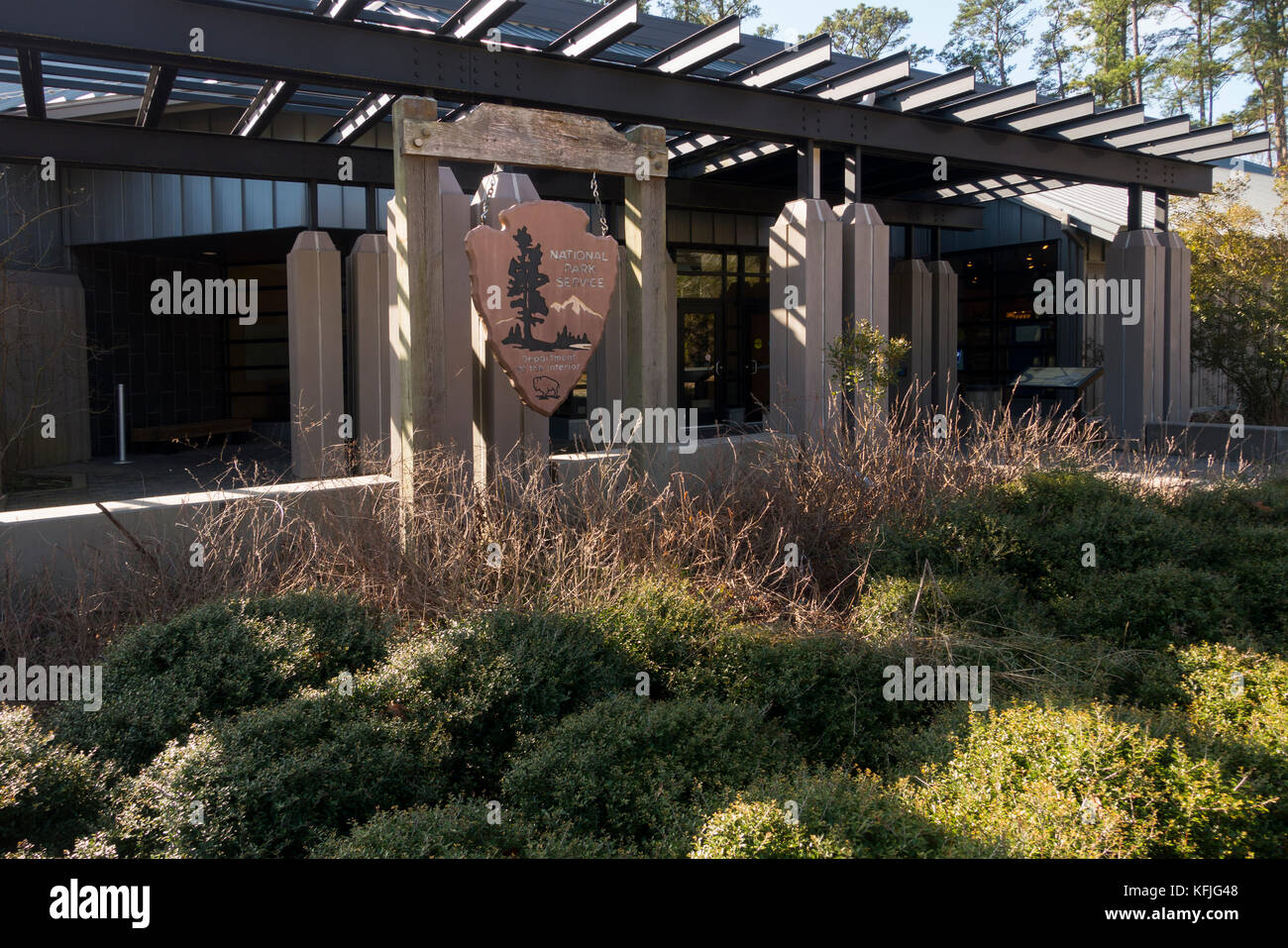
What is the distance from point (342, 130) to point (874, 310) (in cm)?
581

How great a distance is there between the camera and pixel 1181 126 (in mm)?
12445

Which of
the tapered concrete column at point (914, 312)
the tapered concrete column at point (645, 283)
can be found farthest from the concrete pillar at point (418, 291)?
the tapered concrete column at point (914, 312)

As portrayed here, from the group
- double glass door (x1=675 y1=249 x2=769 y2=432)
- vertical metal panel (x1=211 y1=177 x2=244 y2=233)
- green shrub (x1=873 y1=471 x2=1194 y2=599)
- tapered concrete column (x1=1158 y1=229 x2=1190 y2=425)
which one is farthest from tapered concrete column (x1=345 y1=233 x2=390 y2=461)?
tapered concrete column (x1=1158 y1=229 x2=1190 y2=425)

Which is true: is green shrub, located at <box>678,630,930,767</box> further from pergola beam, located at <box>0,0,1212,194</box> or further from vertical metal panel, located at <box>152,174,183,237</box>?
vertical metal panel, located at <box>152,174,183,237</box>

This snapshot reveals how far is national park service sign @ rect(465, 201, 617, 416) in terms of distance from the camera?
648 centimetres

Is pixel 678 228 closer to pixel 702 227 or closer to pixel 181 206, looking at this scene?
pixel 702 227

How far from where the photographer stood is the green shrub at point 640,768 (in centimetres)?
379

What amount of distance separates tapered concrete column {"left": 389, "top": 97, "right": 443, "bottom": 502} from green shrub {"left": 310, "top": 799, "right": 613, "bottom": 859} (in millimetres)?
3076

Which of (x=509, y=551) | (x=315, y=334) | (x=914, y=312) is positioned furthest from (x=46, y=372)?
(x=914, y=312)

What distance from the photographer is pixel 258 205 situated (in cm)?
1552

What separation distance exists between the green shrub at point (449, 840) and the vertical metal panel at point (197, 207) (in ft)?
46.7

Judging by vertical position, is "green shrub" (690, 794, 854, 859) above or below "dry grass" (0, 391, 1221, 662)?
below
